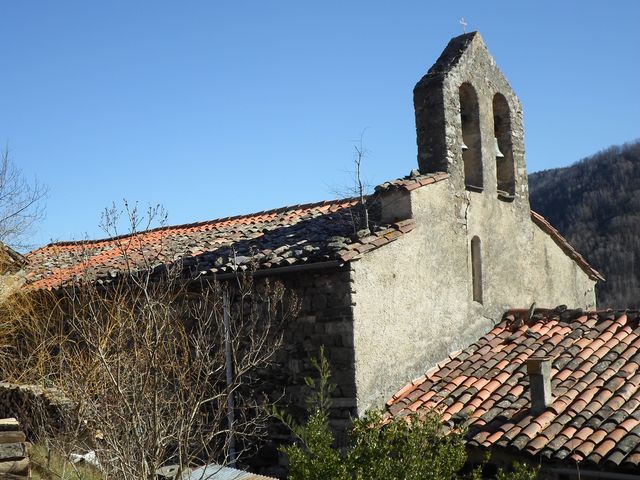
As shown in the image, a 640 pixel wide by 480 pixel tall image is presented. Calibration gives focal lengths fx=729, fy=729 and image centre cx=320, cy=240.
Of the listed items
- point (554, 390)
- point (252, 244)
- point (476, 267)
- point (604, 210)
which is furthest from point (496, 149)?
point (604, 210)

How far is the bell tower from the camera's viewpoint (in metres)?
9.62

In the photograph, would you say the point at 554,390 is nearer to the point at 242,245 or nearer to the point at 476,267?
the point at 476,267

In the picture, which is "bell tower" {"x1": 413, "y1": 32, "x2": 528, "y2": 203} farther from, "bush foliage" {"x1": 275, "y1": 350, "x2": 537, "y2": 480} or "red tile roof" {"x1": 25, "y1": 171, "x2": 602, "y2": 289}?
"bush foliage" {"x1": 275, "y1": 350, "x2": 537, "y2": 480}

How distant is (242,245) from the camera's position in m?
10.0

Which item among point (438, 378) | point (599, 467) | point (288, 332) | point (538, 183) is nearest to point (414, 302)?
point (438, 378)

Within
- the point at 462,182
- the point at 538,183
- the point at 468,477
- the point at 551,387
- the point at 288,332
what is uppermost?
the point at 538,183

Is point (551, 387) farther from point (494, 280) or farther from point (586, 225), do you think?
point (586, 225)

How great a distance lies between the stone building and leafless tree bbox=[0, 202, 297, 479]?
1.18 feet

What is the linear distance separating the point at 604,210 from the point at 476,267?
17.5 meters

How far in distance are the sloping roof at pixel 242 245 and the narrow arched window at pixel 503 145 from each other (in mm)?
2269

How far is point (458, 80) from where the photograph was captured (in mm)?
9906

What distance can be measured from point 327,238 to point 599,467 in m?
4.09

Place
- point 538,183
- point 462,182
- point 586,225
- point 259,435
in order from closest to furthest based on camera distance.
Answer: point 259,435, point 462,182, point 586,225, point 538,183

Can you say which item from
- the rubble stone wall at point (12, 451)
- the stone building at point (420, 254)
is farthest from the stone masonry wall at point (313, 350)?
the rubble stone wall at point (12, 451)
